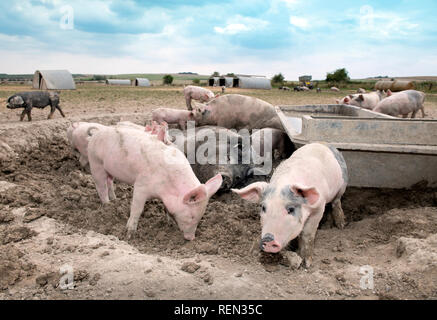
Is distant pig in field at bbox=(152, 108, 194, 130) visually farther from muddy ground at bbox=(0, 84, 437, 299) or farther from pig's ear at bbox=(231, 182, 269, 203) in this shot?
pig's ear at bbox=(231, 182, 269, 203)

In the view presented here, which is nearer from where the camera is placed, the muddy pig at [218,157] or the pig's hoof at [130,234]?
the pig's hoof at [130,234]

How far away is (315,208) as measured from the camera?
3285mm

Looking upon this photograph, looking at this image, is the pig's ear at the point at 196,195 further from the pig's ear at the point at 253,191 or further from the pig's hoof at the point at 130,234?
the pig's hoof at the point at 130,234

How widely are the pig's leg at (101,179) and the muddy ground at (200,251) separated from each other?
0.13 metres

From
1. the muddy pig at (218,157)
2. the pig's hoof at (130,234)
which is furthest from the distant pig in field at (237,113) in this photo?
the pig's hoof at (130,234)

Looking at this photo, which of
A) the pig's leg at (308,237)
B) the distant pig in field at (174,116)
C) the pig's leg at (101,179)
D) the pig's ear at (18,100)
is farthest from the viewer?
the distant pig in field at (174,116)

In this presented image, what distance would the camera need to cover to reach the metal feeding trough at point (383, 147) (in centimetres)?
480

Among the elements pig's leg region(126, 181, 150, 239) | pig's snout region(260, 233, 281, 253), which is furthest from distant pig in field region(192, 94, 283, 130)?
pig's snout region(260, 233, 281, 253)

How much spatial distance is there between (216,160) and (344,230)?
219 cm

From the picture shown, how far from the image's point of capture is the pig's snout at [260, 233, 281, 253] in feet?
9.81

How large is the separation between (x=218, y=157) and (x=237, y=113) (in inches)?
127

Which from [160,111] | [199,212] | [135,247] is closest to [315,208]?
[199,212]

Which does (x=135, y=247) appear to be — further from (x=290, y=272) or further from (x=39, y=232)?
(x=290, y=272)

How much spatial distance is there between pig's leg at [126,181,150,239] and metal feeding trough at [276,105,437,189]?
236 centimetres
